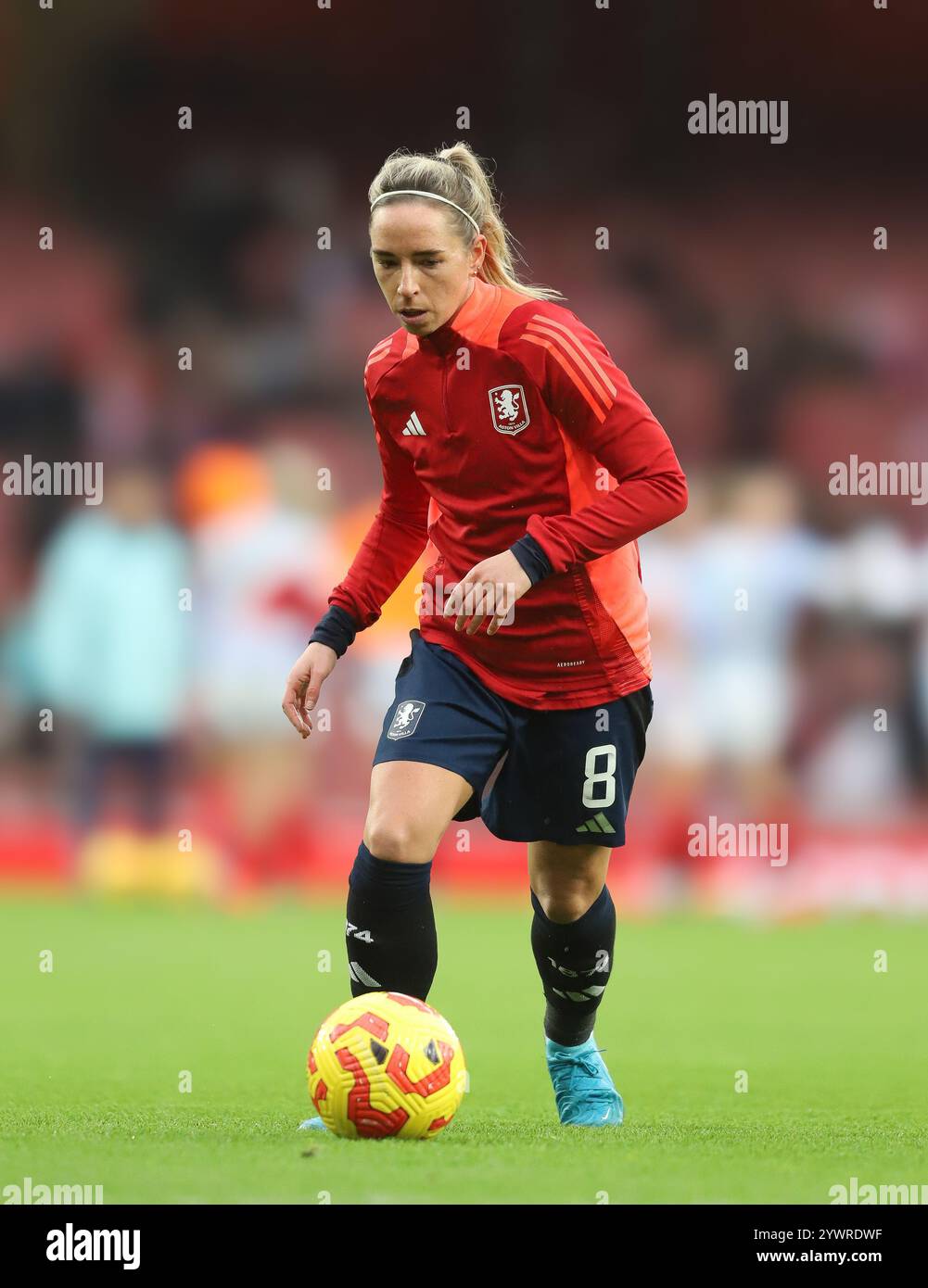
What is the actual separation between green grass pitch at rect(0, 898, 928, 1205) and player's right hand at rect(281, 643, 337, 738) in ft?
3.03

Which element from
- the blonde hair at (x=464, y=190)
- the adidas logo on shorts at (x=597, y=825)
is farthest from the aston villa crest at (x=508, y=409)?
the adidas logo on shorts at (x=597, y=825)

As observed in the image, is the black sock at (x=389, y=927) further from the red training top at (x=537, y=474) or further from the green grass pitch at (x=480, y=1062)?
the red training top at (x=537, y=474)

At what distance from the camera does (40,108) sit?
13984mm

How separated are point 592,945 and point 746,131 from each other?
11024mm

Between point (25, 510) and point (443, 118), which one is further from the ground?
point (443, 118)

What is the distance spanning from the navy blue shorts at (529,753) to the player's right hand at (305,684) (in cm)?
19

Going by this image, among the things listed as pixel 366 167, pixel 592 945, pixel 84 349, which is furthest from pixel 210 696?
pixel 592 945

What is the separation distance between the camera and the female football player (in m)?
4.13

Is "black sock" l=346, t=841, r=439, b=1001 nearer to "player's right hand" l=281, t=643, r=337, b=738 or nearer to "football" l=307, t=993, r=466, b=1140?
"football" l=307, t=993, r=466, b=1140

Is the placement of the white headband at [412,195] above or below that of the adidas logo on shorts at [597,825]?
above

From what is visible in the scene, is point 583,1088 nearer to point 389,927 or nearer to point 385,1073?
point 389,927

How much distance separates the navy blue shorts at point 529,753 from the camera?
4.29 m

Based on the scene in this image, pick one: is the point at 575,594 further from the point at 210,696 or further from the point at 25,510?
the point at 25,510

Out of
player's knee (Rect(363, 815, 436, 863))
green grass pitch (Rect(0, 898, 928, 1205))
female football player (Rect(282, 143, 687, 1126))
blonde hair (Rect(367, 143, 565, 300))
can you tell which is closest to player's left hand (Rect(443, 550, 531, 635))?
female football player (Rect(282, 143, 687, 1126))
